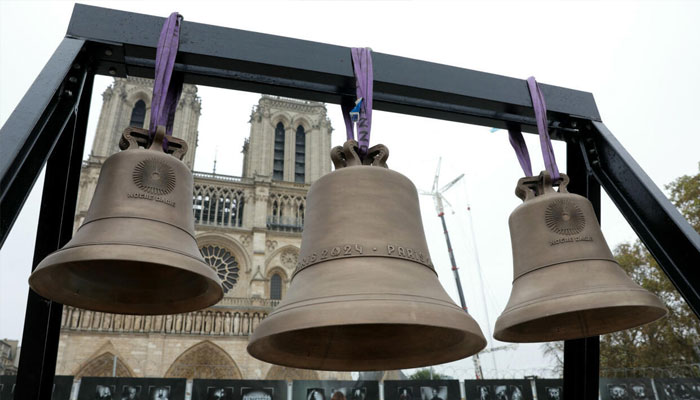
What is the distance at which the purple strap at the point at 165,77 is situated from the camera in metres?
1.79

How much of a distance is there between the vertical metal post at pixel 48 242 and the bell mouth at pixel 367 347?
38.9 inches

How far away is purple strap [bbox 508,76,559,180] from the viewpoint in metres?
2.20

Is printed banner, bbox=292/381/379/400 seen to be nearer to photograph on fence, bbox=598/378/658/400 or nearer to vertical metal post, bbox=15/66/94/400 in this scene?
photograph on fence, bbox=598/378/658/400

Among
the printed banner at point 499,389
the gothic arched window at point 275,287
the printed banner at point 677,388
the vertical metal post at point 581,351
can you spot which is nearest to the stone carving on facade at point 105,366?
the gothic arched window at point 275,287

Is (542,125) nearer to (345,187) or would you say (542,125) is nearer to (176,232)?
(345,187)

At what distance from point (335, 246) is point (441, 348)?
0.61 meters

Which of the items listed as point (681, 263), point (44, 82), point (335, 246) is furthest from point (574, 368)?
point (44, 82)

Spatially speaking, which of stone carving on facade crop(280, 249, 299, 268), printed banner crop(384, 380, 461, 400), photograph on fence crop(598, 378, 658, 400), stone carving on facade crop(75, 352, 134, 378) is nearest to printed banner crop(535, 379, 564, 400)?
photograph on fence crop(598, 378, 658, 400)

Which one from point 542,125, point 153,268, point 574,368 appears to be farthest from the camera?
point 574,368

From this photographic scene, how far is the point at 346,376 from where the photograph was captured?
25484mm

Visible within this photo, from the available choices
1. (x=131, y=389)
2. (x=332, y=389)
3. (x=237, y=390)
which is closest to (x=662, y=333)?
(x=332, y=389)

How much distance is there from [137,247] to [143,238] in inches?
2.6

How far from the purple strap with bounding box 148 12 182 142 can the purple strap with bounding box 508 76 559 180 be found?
1655 mm

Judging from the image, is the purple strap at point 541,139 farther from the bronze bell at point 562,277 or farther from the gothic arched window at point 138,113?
the gothic arched window at point 138,113
